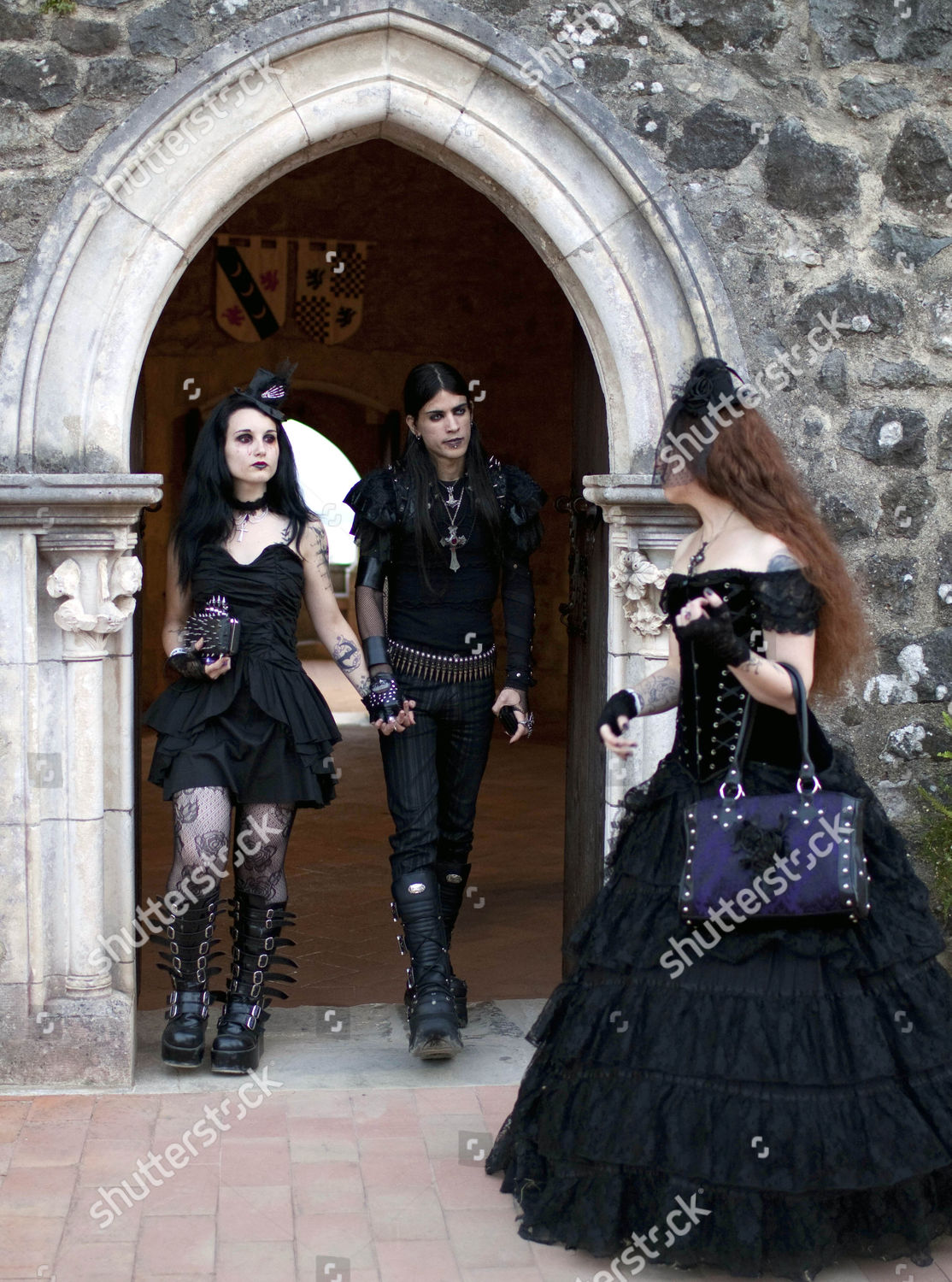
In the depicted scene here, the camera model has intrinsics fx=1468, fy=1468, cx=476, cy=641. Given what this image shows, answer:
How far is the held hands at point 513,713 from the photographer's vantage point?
3.89 metres

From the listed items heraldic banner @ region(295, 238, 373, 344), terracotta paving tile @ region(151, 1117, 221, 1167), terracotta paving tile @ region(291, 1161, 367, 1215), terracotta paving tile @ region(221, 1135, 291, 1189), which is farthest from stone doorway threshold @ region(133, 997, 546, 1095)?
heraldic banner @ region(295, 238, 373, 344)

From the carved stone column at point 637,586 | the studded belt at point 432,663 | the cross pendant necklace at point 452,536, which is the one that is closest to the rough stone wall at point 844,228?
the carved stone column at point 637,586

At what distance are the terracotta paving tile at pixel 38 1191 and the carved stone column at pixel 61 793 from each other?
1.56 ft

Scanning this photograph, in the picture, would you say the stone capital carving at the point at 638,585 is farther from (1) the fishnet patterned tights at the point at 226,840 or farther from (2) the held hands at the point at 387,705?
(1) the fishnet patterned tights at the point at 226,840

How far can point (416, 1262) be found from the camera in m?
2.83

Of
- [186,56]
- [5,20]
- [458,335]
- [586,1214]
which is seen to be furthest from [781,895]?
[458,335]

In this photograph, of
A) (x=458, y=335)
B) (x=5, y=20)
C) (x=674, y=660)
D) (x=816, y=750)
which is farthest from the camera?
(x=458, y=335)

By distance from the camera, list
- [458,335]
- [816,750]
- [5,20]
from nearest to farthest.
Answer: [816,750] < [5,20] < [458,335]

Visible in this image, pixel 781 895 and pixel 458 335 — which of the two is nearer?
pixel 781 895

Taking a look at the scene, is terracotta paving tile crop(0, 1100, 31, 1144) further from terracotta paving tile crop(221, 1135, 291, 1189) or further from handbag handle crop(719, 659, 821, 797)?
handbag handle crop(719, 659, 821, 797)

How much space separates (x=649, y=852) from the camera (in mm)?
2924

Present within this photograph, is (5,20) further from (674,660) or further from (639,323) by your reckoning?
(674,660)

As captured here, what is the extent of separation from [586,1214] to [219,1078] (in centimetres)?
130

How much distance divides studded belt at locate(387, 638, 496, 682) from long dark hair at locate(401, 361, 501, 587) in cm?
19
